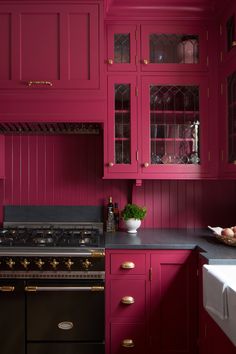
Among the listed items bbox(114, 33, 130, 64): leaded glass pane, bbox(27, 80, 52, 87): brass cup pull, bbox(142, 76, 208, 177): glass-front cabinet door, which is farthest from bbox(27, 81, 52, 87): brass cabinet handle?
bbox(142, 76, 208, 177): glass-front cabinet door

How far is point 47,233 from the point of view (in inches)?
94.3

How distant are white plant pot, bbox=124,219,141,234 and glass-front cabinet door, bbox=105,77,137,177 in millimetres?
379

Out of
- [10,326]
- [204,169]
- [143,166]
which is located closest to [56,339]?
[10,326]

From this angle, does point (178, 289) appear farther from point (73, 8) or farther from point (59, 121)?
point (73, 8)

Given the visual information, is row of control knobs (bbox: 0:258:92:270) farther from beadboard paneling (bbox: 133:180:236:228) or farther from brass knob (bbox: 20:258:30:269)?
beadboard paneling (bbox: 133:180:236:228)

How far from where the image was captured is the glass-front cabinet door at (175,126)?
2.39 meters

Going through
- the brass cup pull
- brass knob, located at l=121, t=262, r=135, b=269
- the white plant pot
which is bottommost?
brass knob, located at l=121, t=262, r=135, b=269

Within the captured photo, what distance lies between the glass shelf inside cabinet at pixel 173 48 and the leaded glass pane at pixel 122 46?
165mm

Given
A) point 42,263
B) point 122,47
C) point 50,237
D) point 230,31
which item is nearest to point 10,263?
point 42,263

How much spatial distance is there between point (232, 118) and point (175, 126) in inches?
15.8

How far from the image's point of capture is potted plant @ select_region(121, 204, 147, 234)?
2.46 m

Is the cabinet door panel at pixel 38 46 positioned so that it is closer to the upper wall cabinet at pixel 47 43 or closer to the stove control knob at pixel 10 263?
the upper wall cabinet at pixel 47 43

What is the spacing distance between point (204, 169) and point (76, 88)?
3.48 ft

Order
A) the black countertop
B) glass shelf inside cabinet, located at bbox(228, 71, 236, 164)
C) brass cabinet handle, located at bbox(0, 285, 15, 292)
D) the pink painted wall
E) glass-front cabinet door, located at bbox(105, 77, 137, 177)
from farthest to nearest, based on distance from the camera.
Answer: the pink painted wall < glass-front cabinet door, located at bbox(105, 77, 137, 177) < glass shelf inside cabinet, located at bbox(228, 71, 236, 164) < brass cabinet handle, located at bbox(0, 285, 15, 292) < the black countertop
